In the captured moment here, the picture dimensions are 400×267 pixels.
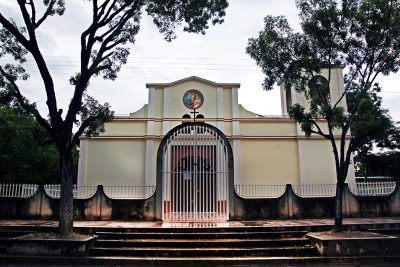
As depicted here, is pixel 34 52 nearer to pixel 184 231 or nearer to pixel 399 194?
pixel 184 231

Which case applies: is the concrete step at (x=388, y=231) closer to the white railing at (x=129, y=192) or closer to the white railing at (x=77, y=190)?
the white railing at (x=129, y=192)

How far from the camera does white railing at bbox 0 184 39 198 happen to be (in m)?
13.6

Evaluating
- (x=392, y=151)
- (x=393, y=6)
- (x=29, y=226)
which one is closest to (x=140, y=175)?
(x=29, y=226)

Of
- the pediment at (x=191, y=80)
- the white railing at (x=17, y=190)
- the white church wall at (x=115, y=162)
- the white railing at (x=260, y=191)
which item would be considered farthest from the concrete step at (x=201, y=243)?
the pediment at (x=191, y=80)

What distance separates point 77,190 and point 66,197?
17.7 feet

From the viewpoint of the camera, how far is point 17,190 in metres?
13.6

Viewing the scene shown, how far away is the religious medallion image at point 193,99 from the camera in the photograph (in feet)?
64.1

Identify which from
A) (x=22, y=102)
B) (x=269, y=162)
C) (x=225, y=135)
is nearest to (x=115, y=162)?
(x=225, y=135)

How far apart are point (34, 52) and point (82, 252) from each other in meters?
5.40

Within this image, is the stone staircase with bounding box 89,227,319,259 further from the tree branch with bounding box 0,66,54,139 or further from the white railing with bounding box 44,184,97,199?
the white railing with bounding box 44,184,97,199

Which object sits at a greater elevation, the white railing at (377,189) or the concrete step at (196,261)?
the white railing at (377,189)

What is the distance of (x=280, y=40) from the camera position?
10.6 meters

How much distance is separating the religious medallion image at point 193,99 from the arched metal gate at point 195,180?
5675mm

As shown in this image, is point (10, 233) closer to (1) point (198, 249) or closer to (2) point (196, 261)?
(1) point (198, 249)
